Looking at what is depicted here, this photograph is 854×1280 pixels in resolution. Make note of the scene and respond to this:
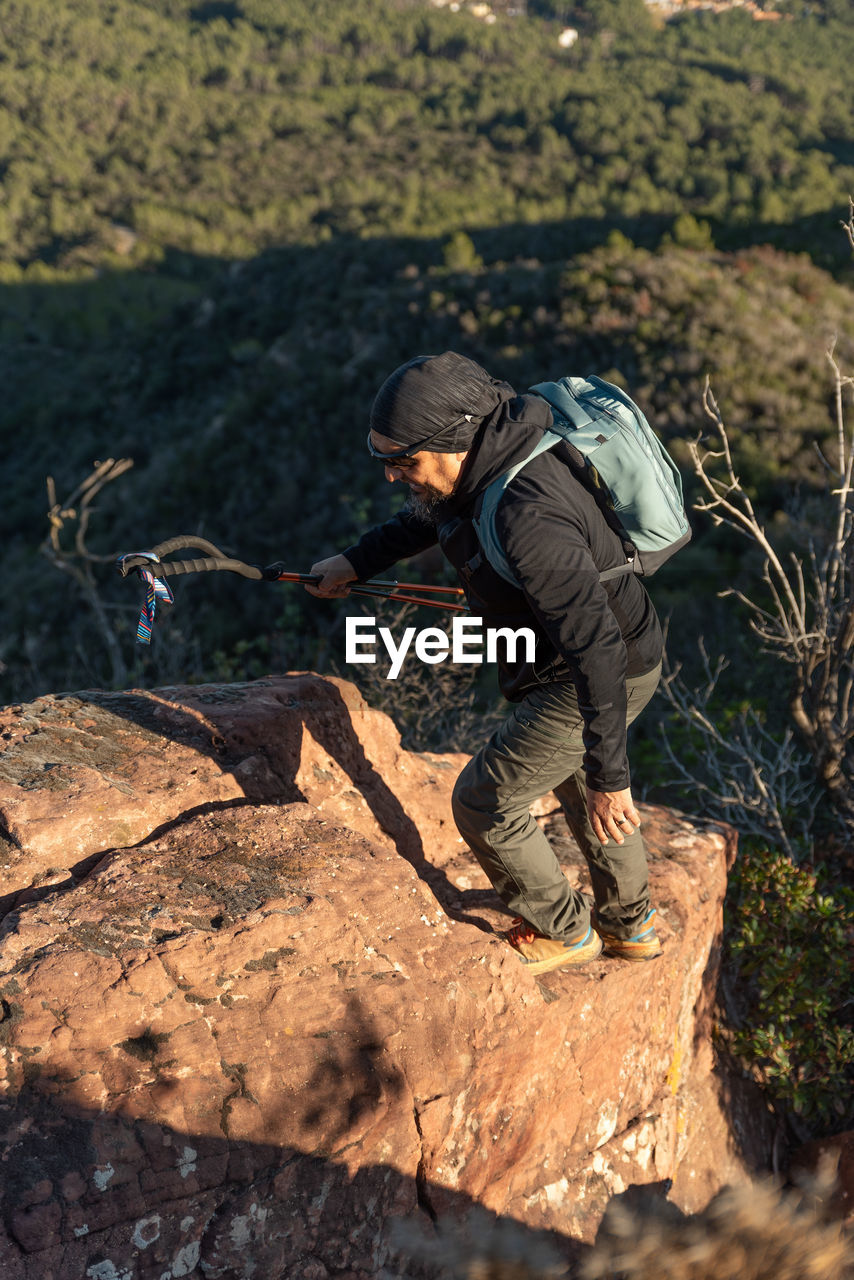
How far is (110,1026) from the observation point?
5.89 ft

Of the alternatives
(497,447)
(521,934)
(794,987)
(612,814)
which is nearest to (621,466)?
(497,447)

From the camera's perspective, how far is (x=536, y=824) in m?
2.42

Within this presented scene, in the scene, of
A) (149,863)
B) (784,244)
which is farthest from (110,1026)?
(784,244)

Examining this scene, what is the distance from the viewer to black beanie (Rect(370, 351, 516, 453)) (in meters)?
1.93

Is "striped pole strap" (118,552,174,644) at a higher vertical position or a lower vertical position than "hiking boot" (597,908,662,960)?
higher

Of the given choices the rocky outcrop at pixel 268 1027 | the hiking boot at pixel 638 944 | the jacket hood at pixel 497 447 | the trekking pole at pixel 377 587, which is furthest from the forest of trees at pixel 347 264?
the jacket hood at pixel 497 447

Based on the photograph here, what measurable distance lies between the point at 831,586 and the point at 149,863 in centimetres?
305

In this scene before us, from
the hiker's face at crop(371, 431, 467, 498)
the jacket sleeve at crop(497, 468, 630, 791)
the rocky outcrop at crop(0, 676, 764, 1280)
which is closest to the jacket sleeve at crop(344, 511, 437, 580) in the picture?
the hiker's face at crop(371, 431, 467, 498)

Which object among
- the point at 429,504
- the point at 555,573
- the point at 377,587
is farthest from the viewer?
the point at 377,587

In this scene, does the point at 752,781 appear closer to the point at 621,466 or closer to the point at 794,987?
the point at 794,987

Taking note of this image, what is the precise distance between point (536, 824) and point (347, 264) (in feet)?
80.4

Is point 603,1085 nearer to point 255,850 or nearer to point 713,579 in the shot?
point 255,850

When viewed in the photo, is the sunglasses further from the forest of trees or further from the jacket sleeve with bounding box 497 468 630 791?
the forest of trees

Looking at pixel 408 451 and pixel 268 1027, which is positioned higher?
pixel 408 451
